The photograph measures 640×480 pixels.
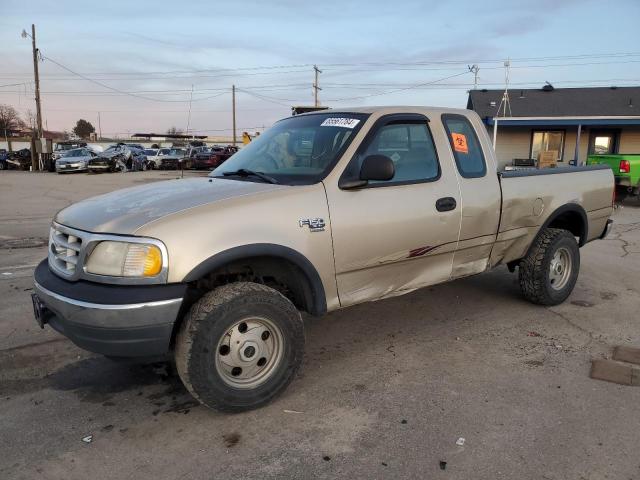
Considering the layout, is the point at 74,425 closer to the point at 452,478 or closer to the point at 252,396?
the point at 252,396

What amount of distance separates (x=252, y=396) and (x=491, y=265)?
2.60 metres

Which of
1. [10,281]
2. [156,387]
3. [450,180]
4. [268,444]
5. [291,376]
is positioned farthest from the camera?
[10,281]

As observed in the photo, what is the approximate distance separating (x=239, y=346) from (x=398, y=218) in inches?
56.7

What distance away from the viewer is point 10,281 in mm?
6316

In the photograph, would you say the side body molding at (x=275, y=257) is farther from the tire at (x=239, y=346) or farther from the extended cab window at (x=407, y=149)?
the extended cab window at (x=407, y=149)

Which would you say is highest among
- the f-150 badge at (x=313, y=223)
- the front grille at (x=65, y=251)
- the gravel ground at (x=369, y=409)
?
the f-150 badge at (x=313, y=223)

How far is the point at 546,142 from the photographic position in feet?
85.0

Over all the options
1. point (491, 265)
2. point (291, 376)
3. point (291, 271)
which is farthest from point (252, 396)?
point (491, 265)

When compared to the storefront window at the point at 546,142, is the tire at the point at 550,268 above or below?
below

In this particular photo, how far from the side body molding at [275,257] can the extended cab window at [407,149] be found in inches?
32.8

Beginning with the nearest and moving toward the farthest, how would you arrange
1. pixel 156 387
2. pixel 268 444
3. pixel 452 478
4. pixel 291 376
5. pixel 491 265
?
pixel 452 478, pixel 268 444, pixel 291 376, pixel 156 387, pixel 491 265

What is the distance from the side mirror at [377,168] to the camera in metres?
3.48

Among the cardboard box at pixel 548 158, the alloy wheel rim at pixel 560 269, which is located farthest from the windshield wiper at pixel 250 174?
the cardboard box at pixel 548 158

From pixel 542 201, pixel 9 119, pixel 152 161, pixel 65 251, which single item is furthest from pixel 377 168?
pixel 9 119
